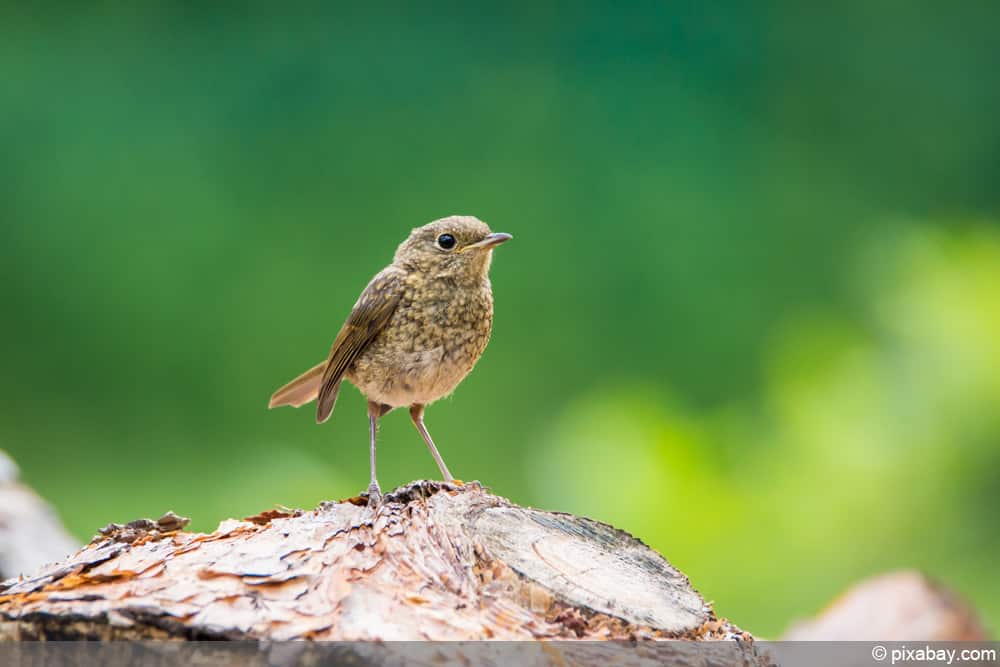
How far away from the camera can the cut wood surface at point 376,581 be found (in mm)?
1706

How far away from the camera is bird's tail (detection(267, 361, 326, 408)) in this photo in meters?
3.07

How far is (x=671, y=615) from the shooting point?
192cm

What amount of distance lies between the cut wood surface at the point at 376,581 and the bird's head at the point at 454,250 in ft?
2.85

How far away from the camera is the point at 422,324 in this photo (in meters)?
2.77

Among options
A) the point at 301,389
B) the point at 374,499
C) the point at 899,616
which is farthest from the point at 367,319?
the point at 899,616

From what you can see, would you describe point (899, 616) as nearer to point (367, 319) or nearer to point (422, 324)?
point (422, 324)

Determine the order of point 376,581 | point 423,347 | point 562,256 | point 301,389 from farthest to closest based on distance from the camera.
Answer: point 562,256 → point 301,389 → point 423,347 → point 376,581

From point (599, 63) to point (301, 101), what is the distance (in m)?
1.41

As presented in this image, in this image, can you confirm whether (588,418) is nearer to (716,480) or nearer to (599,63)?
(716,480)

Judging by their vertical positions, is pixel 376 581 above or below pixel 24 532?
below

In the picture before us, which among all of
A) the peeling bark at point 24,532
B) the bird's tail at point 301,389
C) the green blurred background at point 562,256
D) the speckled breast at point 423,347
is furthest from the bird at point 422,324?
the green blurred background at point 562,256

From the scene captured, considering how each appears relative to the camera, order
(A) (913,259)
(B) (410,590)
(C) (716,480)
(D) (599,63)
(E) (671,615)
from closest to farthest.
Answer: (B) (410,590)
(E) (671,615)
(C) (716,480)
(A) (913,259)
(D) (599,63)

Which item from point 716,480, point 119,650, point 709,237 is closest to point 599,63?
point 709,237

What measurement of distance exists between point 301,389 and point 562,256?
2.12 meters
